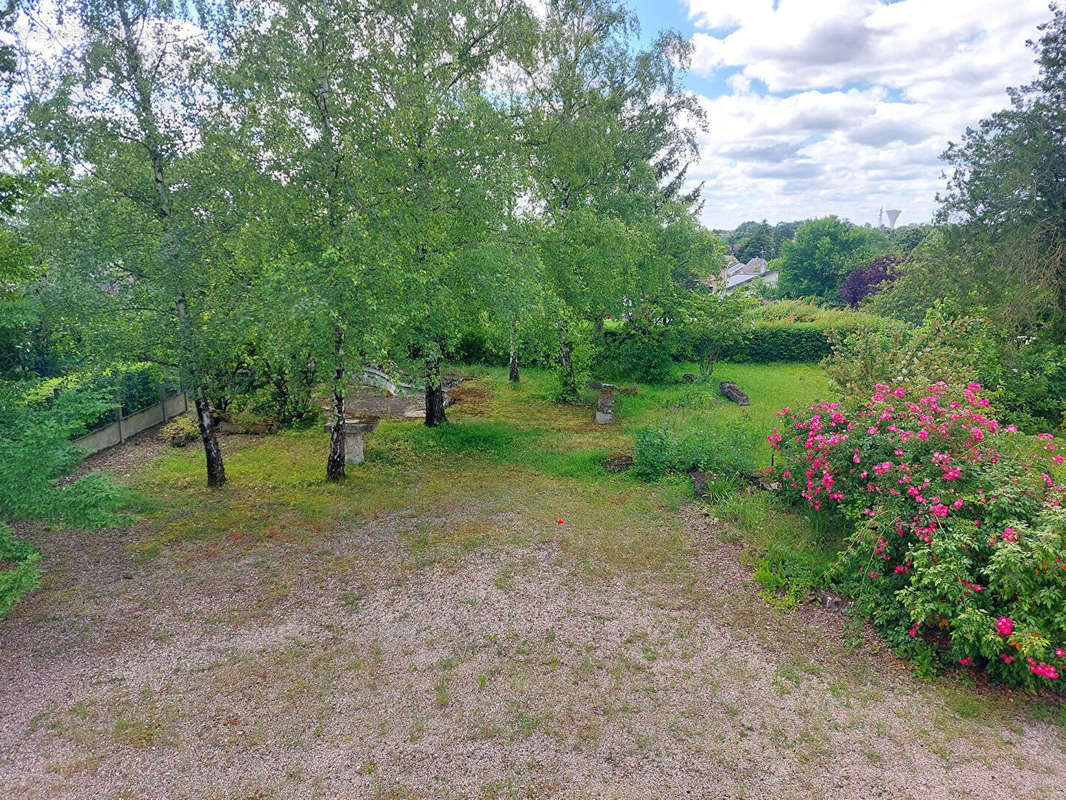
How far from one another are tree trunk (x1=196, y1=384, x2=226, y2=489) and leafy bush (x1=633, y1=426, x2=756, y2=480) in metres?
6.84

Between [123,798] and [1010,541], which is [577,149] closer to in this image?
[1010,541]

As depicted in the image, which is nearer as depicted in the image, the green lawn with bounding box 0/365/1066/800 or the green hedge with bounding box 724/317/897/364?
the green lawn with bounding box 0/365/1066/800

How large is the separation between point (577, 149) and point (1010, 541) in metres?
11.3

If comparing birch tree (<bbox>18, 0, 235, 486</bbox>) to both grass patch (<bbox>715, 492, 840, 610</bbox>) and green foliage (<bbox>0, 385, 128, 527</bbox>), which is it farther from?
grass patch (<bbox>715, 492, 840, 610</bbox>)

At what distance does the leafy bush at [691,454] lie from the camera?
9055 mm

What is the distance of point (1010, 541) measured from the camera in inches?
184

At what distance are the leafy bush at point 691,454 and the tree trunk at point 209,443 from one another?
684 cm

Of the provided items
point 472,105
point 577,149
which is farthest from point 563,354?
point 472,105

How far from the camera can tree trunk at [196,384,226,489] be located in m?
8.38

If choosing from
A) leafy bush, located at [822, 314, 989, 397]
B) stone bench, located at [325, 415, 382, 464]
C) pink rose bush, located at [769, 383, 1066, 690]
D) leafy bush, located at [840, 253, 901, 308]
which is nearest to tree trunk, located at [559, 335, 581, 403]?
stone bench, located at [325, 415, 382, 464]

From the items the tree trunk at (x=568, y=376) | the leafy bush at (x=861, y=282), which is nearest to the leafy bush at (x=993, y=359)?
the tree trunk at (x=568, y=376)

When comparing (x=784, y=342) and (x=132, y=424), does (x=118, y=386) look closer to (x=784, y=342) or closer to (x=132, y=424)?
(x=132, y=424)

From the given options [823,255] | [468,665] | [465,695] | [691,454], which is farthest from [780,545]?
[823,255]

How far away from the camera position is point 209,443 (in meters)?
8.62
